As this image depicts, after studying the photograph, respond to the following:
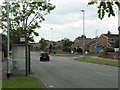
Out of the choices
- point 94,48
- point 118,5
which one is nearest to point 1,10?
point 118,5

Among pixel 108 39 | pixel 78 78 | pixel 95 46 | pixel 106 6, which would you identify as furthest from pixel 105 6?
pixel 108 39

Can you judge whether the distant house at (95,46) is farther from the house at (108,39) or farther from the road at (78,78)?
the road at (78,78)

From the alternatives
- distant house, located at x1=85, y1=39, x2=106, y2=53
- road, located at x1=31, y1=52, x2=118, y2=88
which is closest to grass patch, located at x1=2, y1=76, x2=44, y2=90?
road, located at x1=31, y1=52, x2=118, y2=88

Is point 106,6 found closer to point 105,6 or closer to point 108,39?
point 105,6

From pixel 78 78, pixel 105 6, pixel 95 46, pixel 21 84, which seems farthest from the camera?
pixel 95 46

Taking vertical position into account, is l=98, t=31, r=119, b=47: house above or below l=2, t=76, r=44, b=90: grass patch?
above

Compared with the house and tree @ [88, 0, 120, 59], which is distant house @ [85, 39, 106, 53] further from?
tree @ [88, 0, 120, 59]

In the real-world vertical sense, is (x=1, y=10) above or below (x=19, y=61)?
above

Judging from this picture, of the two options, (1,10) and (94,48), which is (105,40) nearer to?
(94,48)

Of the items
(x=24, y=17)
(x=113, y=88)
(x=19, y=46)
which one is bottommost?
(x=113, y=88)

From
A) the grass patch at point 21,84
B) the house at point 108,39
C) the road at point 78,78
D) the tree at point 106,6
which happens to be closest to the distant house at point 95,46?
the house at point 108,39

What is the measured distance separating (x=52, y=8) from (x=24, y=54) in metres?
7.10

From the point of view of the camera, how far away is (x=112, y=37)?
5556 inches

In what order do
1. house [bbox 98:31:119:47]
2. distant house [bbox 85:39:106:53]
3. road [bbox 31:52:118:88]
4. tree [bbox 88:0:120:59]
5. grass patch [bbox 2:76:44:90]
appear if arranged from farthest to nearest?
house [bbox 98:31:119:47]
distant house [bbox 85:39:106:53]
road [bbox 31:52:118:88]
grass patch [bbox 2:76:44:90]
tree [bbox 88:0:120:59]
